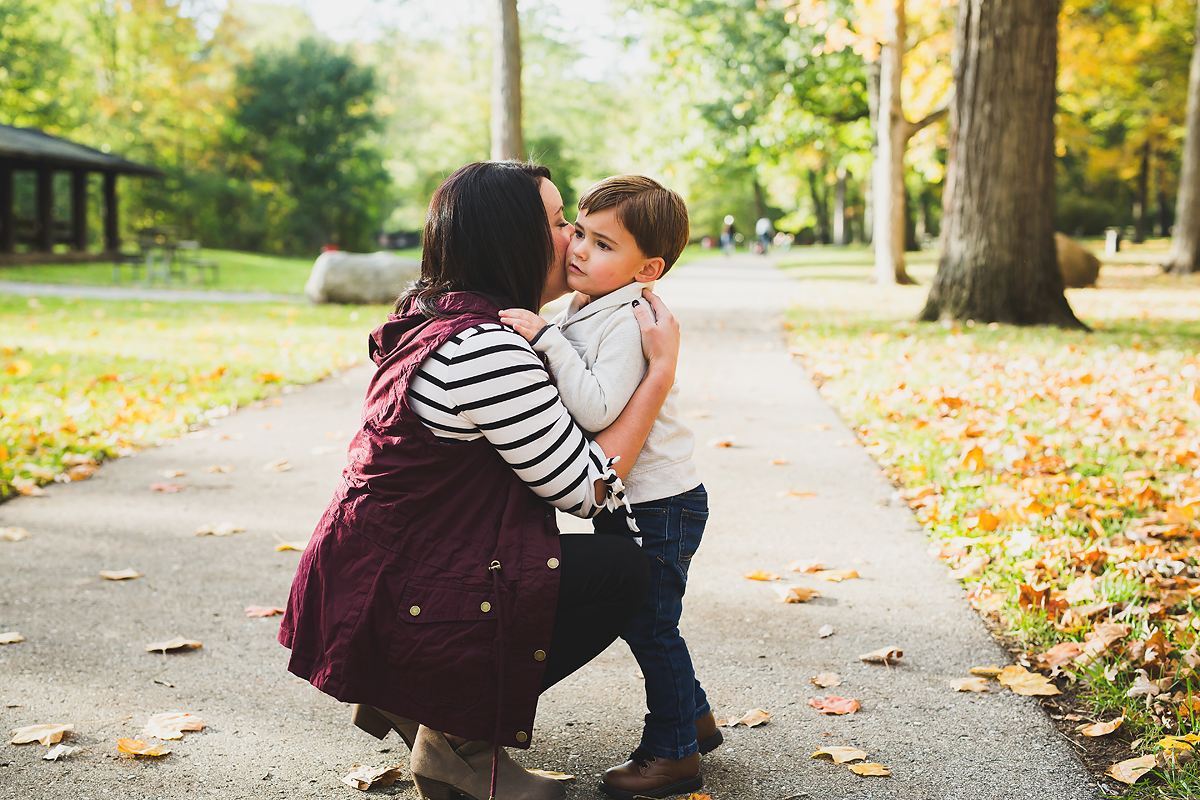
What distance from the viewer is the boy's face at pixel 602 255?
2.42m

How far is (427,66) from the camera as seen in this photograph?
57969 millimetres

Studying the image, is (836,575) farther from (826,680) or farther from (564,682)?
(564,682)

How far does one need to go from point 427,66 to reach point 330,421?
55.0m

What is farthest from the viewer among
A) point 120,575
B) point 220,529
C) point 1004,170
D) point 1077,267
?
point 1077,267

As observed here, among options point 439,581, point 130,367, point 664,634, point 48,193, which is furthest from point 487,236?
point 48,193

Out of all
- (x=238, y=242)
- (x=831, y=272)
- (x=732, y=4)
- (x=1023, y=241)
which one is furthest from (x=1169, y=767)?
(x=238, y=242)

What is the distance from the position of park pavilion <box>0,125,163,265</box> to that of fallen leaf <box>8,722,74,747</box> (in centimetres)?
2188

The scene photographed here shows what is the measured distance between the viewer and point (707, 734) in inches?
Result: 106

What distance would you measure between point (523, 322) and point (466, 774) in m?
1.08

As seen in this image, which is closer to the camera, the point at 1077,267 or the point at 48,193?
the point at 1077,267

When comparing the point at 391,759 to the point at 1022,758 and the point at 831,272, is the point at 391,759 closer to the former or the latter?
the point at 1022,758

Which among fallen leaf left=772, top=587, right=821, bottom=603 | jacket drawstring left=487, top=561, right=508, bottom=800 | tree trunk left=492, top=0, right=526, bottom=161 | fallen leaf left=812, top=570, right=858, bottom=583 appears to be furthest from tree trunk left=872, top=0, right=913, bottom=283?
jacket drawstring left=487, top=561, right=508, bottom=800

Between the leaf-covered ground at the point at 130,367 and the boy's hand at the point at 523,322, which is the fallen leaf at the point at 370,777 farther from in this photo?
the leaf-covered ground at the point at 130,367

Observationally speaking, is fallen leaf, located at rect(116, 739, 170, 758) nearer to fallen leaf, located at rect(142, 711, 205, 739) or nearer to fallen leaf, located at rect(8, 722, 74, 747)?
fallen leaf, located at rect(142, 711, 205, 739)
